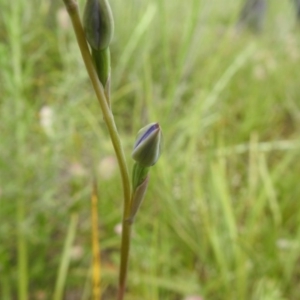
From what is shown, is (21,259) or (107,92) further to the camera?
(21,259)

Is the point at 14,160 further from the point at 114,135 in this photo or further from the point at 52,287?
the point at 114,135

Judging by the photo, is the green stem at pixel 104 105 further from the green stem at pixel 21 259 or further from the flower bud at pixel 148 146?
the green stem at pixel 21 259

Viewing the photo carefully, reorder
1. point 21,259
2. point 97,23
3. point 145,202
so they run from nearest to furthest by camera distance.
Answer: point 97,23 → point 21,259 → point 145,202

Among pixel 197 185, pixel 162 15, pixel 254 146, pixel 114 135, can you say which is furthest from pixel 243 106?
pixel 114 135

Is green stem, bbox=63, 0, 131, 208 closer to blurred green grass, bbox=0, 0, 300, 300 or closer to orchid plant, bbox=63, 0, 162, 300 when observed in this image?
orchid plant, bbox=63, 0, 162, 300

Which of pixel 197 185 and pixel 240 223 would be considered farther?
pixel 240 223

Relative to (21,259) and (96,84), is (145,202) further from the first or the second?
(96,84)

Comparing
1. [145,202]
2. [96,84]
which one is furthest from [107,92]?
[145,202]
